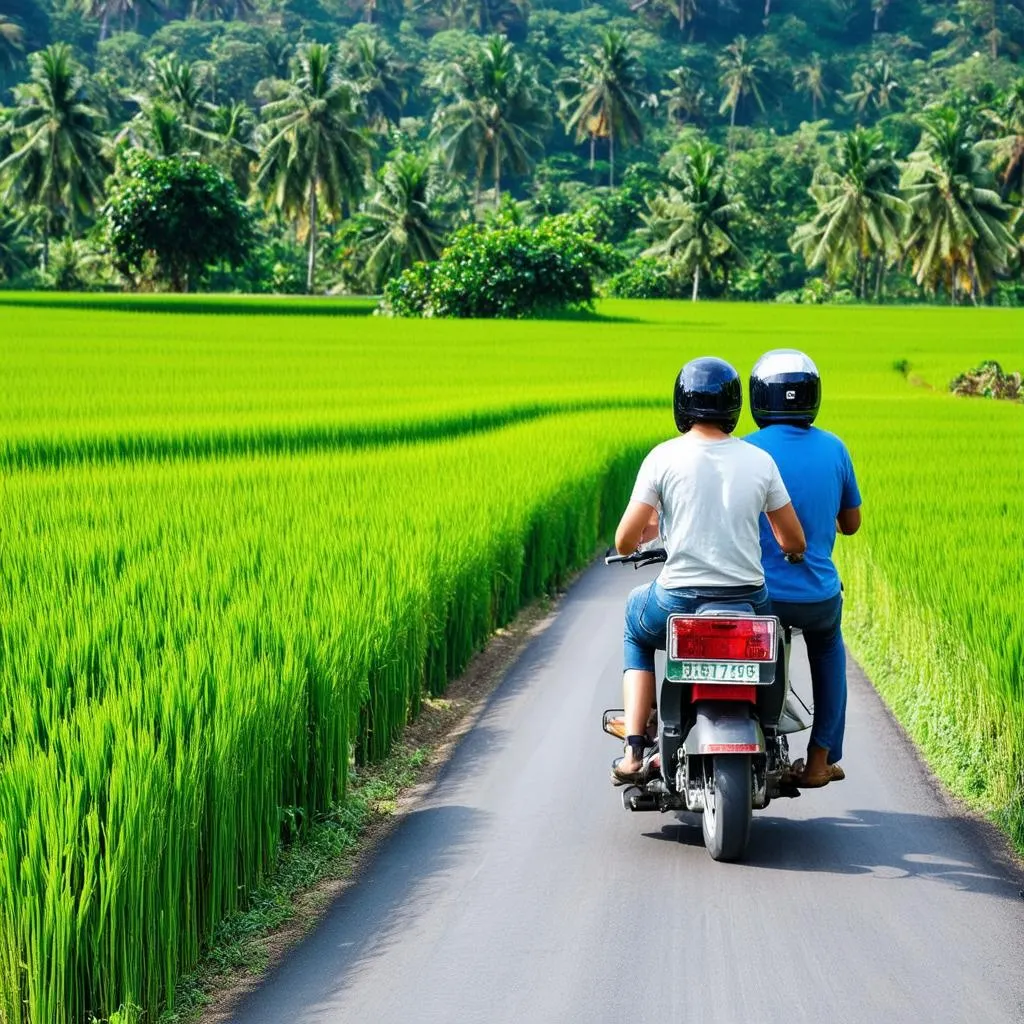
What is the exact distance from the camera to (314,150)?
6688cm

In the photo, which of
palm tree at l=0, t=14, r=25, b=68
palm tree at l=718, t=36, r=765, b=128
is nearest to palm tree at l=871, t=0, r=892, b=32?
palm tree at l=718, t=36, r=765, b=128

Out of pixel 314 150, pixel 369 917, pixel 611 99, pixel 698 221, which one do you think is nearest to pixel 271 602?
pixel 369 917

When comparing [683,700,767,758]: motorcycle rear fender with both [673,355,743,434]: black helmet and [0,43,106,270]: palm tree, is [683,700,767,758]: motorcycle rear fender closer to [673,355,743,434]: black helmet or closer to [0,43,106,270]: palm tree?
[673,355,743,434]: black helmet

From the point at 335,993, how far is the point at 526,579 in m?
6.78

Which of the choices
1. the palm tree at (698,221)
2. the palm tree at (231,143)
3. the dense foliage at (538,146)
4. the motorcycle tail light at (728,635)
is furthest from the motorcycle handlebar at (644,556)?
the palm tree at (231,143)

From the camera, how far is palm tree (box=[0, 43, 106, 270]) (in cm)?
6197

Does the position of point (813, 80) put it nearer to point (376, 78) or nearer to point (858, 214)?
point (376, 78)

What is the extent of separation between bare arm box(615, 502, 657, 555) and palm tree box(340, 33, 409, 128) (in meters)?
93.4

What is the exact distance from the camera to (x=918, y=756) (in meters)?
6.60

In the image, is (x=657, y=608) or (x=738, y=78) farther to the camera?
(x=738, y=78)

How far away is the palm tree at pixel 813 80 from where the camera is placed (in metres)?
114

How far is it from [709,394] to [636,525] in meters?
0.49

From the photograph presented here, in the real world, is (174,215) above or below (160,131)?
below

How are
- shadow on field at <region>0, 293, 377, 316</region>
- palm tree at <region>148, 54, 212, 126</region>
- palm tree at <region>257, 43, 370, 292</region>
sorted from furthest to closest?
palm tree at <region>148, 54, 212, 126</region>
palm tree at <region>257, 43, 370, 292</region>
shadow on field at <region>0, 293, 377, 316</region>
